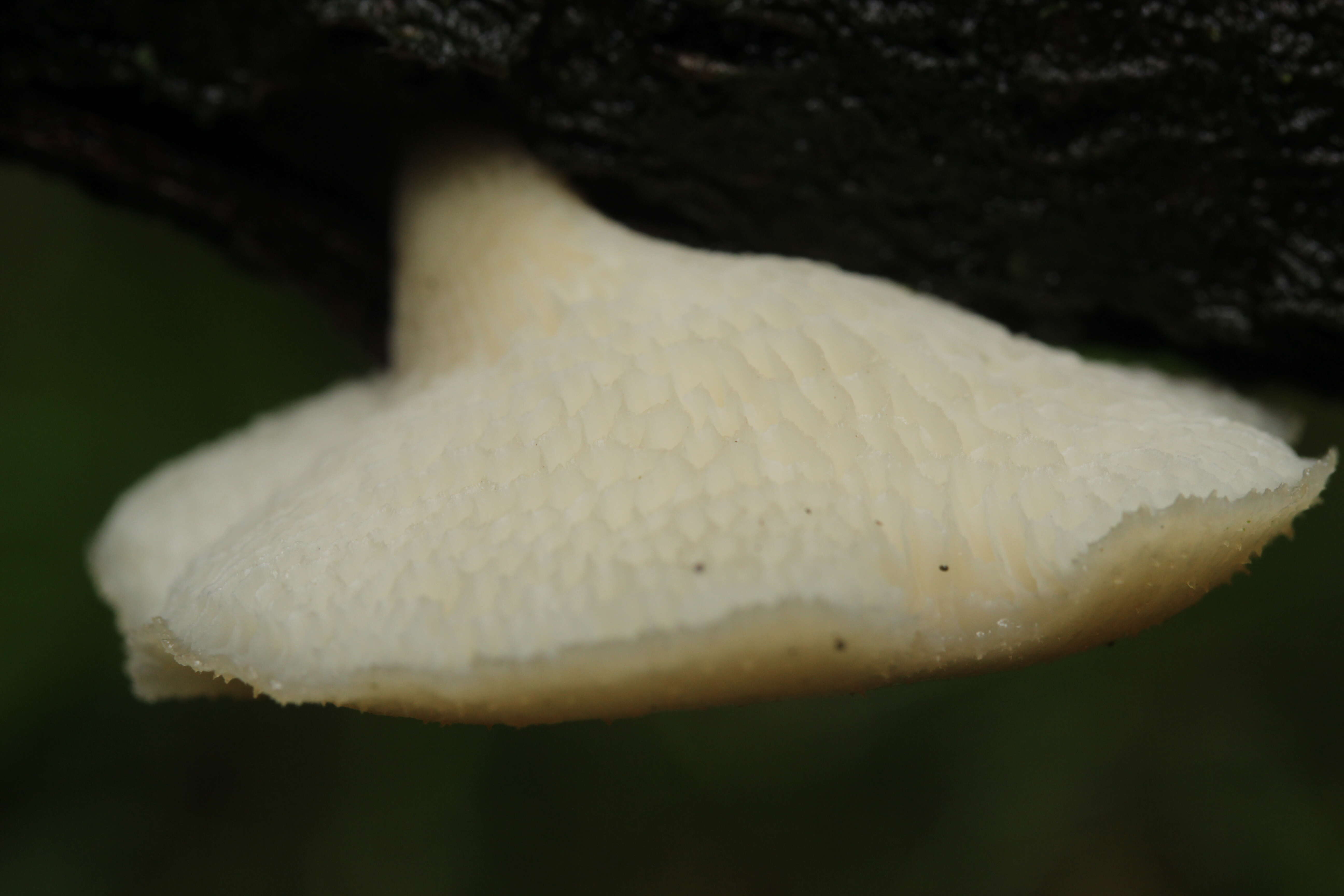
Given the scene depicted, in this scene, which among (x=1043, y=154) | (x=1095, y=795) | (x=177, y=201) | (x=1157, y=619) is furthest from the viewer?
(x=1095, y=795)

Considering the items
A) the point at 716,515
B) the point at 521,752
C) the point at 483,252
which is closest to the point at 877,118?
the point at 483,252

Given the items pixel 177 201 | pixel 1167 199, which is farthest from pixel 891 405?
pixel 177 201

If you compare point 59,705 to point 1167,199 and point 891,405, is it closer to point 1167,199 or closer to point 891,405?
point 891,405

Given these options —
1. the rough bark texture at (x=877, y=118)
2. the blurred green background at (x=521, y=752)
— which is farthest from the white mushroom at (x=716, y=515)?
the blurred green background at (x=521, y=752)

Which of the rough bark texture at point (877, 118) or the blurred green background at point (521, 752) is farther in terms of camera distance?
the blurred green background at point (521, 752)

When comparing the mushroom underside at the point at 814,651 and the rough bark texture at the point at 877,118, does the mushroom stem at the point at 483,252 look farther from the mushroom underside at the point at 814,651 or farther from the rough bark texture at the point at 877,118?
the mushroom underside at the point at 814,651

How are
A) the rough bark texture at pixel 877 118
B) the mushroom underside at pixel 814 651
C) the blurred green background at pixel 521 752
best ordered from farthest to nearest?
the blurred green background at pixel 521 752
the rough bark texture at pixel 877 118
the mushroom underside at pixel 814 651
